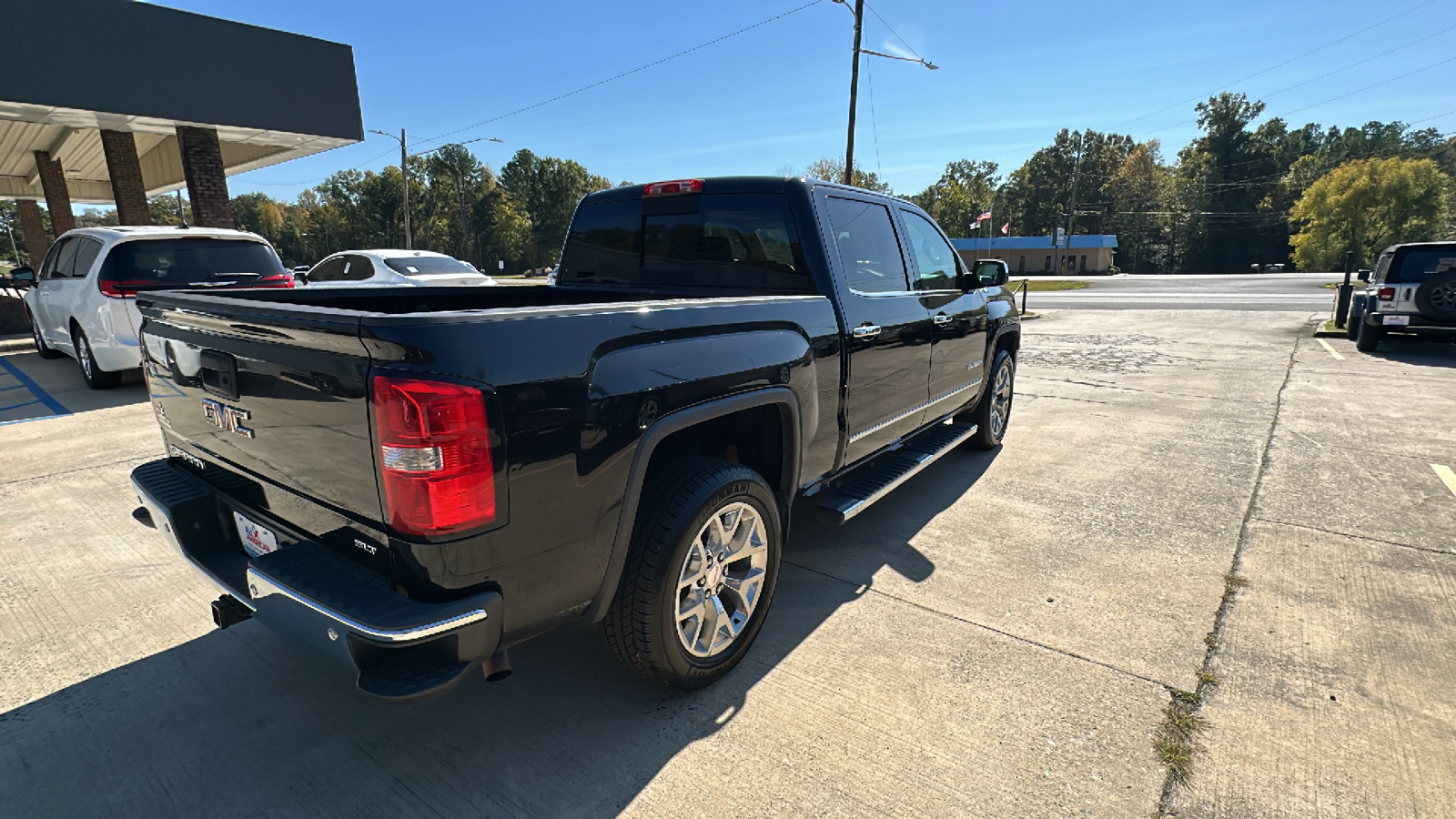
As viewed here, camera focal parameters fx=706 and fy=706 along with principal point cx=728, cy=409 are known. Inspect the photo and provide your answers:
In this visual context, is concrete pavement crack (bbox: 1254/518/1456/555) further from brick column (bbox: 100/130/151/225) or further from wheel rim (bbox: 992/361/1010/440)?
brick column (bbox: 100/130/151/225)

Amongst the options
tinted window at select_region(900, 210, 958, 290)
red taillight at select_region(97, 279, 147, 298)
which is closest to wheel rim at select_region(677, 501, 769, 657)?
tinted window at select_region(900, 210, 958, 290)

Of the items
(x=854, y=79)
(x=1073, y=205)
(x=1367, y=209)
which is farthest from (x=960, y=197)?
(x=854, y=79)

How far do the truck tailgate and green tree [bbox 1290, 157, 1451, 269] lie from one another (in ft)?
247

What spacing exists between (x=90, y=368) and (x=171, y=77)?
267 inches

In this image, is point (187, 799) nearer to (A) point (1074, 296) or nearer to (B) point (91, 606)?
(B) point (91, 606)

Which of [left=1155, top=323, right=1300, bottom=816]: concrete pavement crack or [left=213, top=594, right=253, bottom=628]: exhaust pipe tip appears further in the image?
[left=213, top=594, right=253, bottom=628]: exhaust pipe tip

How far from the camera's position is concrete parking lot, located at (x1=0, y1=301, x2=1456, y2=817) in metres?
2.15

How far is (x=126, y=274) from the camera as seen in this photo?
702 centimetres

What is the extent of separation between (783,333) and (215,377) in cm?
203

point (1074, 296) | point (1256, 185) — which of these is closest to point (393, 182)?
point (1074, 296)

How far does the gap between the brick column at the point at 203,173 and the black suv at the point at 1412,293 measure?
19.2m

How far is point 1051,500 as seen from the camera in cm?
467

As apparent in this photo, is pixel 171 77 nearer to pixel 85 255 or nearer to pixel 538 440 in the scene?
pixel 85 255

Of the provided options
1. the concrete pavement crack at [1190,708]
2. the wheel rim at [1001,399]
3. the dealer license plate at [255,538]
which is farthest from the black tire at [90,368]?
the concrete pavement crack at [1190,708]
